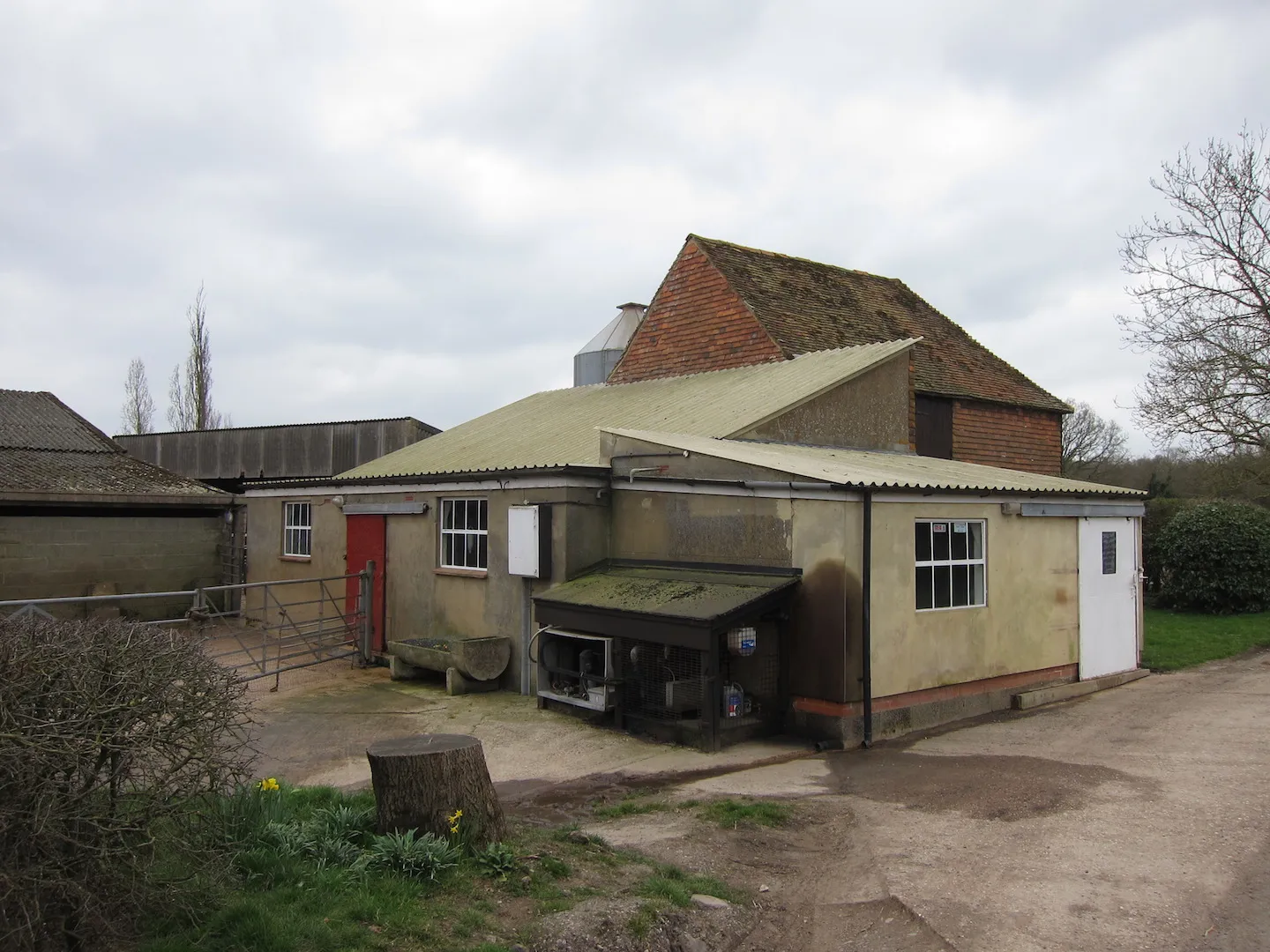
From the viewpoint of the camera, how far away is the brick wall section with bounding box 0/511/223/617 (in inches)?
705

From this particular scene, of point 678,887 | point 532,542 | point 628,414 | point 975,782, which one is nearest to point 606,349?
point 628,414

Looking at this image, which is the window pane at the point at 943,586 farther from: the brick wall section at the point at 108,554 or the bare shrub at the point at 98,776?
the brick wall section at the point at 108,554

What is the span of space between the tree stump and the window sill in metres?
7.51

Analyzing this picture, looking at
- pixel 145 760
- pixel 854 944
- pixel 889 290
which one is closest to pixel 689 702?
pixel 854 944

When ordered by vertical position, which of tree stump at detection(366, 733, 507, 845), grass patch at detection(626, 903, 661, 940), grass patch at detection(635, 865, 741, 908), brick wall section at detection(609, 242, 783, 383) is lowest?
grass patch at detection(635, 865, 741, 908)

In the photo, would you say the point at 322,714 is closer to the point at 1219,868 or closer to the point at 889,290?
Answer: the point at 1219,868

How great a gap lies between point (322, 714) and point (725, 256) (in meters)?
13.1

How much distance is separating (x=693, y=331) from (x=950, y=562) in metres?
9.65

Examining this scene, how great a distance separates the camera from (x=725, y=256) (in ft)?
67.8

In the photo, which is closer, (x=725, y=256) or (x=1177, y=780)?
(x=1177, y=780)

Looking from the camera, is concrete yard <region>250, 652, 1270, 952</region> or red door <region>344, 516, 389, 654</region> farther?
red door <region>344, 516, 389, 654</region>

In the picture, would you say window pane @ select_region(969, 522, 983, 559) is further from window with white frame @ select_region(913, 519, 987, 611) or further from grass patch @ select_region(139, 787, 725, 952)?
grass patch @ select_region(139, 787, 725, 952)

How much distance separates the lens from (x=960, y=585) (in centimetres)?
1126

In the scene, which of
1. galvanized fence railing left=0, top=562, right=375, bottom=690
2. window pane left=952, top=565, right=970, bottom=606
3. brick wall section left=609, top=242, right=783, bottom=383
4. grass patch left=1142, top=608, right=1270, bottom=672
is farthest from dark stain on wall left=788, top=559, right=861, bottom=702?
brick wall section left=609, top=242, right=783, bottom=383
